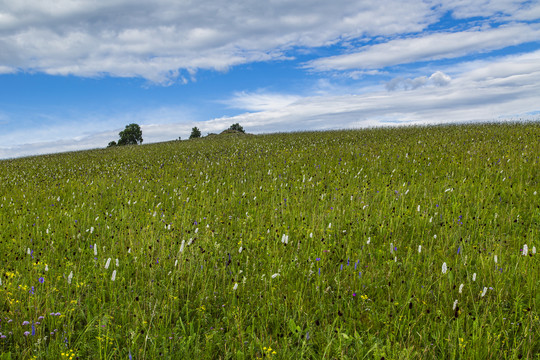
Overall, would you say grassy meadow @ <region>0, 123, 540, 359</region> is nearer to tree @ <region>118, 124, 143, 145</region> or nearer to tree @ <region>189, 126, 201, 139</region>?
tree @ <region>189, 126, 201, 139</region>

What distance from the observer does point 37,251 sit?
4.80 m

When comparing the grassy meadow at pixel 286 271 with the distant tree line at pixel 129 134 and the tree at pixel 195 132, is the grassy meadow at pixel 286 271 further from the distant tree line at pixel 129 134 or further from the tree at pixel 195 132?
the distant tree line at pixel 129 134

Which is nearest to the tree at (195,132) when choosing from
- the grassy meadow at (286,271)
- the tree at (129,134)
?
the tree at (129,134)

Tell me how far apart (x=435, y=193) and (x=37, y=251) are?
285 inches

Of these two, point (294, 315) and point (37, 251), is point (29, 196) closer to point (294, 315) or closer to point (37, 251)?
point (37, 251)

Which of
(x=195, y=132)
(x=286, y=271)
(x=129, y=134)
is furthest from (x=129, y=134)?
(x=286, y=271)

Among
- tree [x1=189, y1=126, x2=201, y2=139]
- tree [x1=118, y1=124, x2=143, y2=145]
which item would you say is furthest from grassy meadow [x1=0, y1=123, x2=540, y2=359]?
tree [x1=118, y1=124, x2=143, y2=145]

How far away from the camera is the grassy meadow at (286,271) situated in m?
2.69

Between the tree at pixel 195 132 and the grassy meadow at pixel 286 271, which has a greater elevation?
the tree at pixel 195 132

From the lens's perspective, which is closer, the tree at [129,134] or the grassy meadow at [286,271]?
the grassy meadow at [286,271]

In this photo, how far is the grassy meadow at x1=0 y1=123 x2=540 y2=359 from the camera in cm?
269

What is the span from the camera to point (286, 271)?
3805 mm

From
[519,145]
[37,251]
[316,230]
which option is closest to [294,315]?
[316,230]

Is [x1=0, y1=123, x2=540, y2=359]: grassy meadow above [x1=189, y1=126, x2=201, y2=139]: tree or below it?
below
